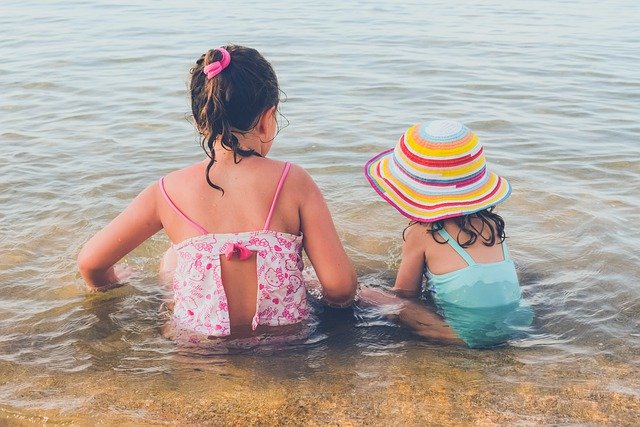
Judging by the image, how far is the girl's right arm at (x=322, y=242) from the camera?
3.09 m

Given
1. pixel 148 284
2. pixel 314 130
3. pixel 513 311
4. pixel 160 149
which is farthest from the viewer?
pixel 314 130

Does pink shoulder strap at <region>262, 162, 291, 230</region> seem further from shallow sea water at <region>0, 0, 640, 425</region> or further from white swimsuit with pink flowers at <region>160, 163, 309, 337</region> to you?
shallow sea water at <region>0, 0, 640, 425</region>

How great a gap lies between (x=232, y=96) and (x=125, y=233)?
784 mm

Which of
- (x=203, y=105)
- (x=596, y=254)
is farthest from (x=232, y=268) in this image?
(x=596, y=254)

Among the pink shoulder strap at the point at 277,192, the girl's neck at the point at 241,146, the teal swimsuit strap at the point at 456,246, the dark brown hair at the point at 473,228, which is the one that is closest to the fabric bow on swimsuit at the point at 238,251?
the pink shoulder strap at the point at 277,192

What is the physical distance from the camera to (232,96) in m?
2.89

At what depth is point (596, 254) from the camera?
439cm

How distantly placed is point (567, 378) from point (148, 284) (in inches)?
86.2

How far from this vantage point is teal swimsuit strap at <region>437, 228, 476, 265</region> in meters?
3.46

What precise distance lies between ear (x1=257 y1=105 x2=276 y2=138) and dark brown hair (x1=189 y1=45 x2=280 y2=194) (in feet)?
0.06

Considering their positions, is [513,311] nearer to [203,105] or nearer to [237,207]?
[237,207]

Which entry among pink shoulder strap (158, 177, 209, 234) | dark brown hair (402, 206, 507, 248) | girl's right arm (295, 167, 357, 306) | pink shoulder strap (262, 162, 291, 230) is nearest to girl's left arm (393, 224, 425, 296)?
dark brown hair (402, 206, 507, 248)

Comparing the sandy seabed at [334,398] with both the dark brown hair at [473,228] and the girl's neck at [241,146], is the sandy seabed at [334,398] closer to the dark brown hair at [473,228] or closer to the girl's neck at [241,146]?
the dark brown hair at [473,228]

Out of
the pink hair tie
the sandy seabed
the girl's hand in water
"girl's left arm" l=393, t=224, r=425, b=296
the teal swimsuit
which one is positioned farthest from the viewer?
the girl's hand in water
